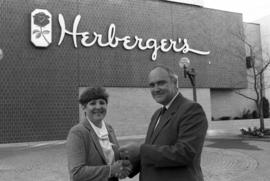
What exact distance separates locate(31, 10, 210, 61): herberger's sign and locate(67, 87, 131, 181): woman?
46.8 ft

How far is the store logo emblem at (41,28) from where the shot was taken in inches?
606

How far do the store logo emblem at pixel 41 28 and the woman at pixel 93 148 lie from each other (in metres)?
14.1

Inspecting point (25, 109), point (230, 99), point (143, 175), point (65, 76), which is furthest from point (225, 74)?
point (143, 175)

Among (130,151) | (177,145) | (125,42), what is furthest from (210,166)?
(125,42)

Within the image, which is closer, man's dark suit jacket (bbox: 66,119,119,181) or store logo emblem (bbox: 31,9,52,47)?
man's dark suit jacket (bbox: 66,119,119,181)

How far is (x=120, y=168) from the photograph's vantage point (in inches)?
87.8

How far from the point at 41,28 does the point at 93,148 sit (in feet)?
48.2

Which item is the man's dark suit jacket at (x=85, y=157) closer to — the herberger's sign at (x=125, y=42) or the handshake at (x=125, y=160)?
the handshake at (x=125, y=160)

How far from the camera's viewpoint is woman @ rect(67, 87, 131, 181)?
214 centimetres

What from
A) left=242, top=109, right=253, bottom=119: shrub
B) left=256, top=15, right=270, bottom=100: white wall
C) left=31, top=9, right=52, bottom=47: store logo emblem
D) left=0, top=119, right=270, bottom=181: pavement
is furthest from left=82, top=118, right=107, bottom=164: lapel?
left=256, top=15, right=270, bottom=100: white wall

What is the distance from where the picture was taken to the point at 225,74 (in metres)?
21.5

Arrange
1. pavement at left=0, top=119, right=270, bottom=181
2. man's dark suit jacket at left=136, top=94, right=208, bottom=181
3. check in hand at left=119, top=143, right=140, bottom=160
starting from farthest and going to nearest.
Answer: pavement at left=0, top=119, right=270, bottom=181
check in hand at left=119, top=143, right=140, bottom=160
man's dark suit jacket at left=136, top=94, right=208, bottom=181

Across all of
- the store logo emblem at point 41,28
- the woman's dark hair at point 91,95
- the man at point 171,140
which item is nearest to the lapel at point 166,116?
the man at point 171,140

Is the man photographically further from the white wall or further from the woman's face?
the white wall
